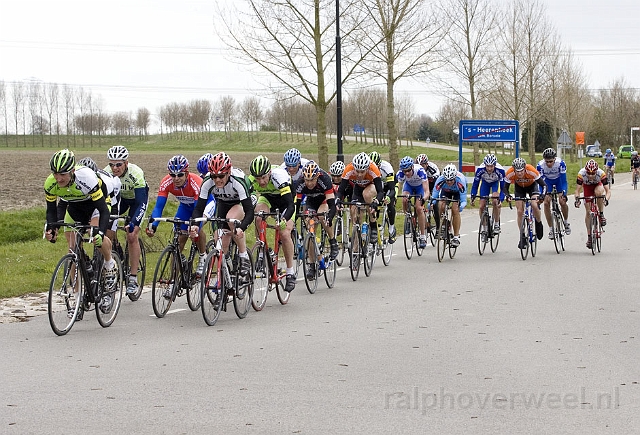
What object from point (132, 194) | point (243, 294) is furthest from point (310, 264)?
point (132, 194)

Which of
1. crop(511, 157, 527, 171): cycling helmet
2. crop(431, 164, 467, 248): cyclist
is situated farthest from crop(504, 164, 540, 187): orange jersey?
crop(431, 164, 467, 248): cyclist

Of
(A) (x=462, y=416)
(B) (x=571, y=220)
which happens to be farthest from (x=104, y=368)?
(B) (x=571, y=220)

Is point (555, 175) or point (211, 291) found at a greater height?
point (555, 175)

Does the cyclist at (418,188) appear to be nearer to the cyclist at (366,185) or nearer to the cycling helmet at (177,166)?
the cyclist at (366,185)

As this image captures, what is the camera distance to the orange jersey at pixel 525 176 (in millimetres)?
17922

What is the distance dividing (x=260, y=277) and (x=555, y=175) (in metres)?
9.51

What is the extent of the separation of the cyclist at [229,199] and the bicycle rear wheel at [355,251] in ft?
12.6

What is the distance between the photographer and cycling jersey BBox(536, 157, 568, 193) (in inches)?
746

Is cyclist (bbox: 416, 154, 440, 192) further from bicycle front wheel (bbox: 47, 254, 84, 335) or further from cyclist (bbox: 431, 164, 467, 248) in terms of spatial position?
bicycle front wheel (bbox: 47, 254, 84, 335)

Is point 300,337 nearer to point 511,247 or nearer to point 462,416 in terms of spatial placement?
point 462,416

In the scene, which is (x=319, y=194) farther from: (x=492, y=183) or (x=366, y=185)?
(x=492, y=183)

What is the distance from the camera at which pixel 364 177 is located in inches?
610

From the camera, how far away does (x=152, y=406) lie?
6.49 meters

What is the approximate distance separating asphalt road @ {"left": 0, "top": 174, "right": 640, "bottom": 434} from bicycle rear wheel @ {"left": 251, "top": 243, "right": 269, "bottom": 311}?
0.17 m
